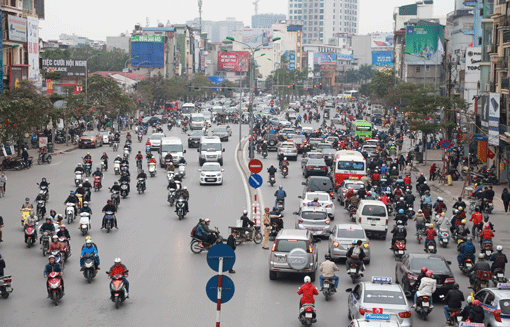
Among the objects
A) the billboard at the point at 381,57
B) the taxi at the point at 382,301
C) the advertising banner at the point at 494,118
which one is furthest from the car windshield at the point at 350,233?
the billboard at the point at 381,57

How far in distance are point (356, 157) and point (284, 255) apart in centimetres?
1936

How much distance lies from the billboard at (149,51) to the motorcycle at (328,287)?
122 m

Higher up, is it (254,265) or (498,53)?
(498,53)

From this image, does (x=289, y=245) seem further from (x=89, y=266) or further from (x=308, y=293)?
(x=89, y=266)

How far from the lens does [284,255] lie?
1934cm

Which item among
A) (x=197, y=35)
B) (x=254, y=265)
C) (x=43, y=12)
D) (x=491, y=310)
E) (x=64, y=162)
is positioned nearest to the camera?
(x=491, y=310)

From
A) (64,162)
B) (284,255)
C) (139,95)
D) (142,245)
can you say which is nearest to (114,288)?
(284,255)

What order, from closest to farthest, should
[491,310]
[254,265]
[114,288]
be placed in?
[491,310] < [114,288] < [254,265]

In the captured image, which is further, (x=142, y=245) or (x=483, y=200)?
(x=483, y=200)

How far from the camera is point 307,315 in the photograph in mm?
15508

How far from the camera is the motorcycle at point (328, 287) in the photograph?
18.0 meters

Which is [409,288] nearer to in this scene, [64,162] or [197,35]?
[64,162]

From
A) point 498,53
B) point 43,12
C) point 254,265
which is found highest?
point 43,12

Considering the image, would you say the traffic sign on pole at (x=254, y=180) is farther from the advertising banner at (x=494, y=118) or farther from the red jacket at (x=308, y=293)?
the advertising banner at (x=494, y=118)
